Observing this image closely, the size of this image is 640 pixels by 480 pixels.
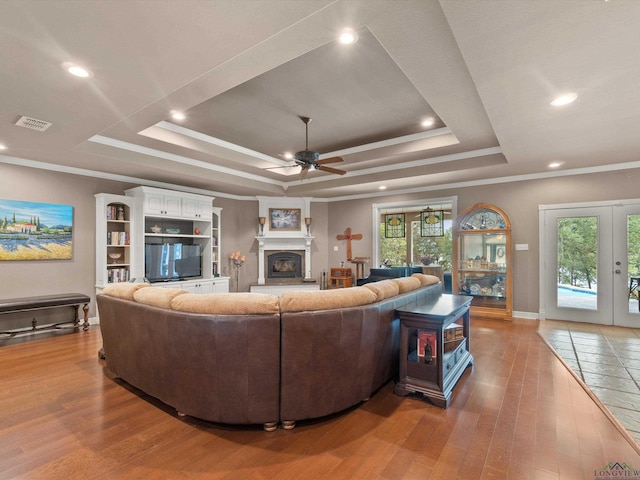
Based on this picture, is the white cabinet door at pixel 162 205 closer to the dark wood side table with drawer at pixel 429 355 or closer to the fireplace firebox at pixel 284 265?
the fireplace firebox at pixel 284 265

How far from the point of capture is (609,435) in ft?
6.95

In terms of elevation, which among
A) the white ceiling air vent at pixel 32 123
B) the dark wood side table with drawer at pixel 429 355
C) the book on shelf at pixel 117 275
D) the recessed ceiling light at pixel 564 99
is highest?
the recessed ceiling light at pixel 564 99

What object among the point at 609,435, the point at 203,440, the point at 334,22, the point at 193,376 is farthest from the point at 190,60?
the point at 609,435

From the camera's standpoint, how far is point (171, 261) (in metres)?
6.05

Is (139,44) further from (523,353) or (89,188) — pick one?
(523,353)

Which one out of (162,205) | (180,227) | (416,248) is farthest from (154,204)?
(416,248)

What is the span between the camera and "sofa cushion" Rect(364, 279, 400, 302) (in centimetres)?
259

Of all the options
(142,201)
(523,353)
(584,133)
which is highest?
(584,133)

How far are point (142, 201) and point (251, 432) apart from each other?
15.0 ft

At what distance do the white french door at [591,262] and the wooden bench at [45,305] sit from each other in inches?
289

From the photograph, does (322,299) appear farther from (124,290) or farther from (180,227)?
(180,227)

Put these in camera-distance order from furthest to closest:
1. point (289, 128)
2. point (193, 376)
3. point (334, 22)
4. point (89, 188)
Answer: point (89, 188)
point (289, 128)
point (193, 376)
point (334, 22)

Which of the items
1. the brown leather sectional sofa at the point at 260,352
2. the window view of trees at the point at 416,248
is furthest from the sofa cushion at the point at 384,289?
the window view of trees at the point at 416,248

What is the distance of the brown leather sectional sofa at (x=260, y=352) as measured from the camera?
2.11 m
